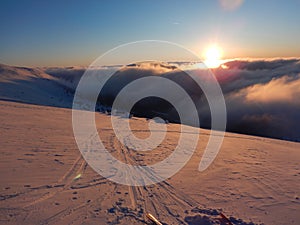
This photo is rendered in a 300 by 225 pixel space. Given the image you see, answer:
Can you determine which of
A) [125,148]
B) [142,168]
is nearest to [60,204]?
[142,168]

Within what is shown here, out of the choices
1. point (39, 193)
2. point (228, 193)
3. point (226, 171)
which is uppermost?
point (226, 171)

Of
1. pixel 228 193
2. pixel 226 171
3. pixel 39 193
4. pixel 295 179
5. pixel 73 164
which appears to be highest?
pixel 295 179

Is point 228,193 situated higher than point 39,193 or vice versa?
point 228,193

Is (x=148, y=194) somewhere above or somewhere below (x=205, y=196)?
below

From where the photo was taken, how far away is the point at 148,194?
21.7 feet

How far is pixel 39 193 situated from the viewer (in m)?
6.10

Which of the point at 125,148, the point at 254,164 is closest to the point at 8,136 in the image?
the point at 125,148

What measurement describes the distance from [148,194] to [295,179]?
523 centimetres

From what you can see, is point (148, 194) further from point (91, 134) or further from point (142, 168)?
point (91, 134)

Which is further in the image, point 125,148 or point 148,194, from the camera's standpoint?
point 125,148

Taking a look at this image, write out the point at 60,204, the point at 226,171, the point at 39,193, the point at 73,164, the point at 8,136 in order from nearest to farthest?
the point at 60,204 → the point at 39,193 → the point at 73,164 → the point at 226,171 → the point at 8,136

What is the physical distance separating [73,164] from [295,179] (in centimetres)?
742

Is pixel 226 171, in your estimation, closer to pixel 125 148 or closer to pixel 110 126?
pixel 125 148

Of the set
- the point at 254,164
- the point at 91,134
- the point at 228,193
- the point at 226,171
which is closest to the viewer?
the point at 228,193
